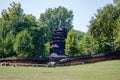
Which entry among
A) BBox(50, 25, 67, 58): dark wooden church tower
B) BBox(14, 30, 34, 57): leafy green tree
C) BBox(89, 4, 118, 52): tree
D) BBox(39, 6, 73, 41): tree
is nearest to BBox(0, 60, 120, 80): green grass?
BBox(89, 4, 118, 52): tree

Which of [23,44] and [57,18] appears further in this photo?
[57,18]

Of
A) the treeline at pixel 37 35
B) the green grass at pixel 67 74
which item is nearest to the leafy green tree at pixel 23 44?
the treeline at pixel 37 35

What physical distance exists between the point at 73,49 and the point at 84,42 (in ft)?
42.1

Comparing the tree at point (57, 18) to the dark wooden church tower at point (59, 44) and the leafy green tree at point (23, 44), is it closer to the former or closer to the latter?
the dark wooden church tower at point (59, 44)

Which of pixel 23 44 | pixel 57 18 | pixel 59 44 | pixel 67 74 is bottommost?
pixel 67 74

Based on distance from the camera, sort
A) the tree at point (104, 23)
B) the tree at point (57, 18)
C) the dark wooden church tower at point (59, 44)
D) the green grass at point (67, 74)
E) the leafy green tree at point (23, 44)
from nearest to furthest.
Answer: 1. the green grass at point (67, 74)
2. the tree at point (104, 23)
3. the leafy green tree at point (23, 44)
4. the dark wooden church tower at point (59, 44)
5. the tree at point (57, 18)

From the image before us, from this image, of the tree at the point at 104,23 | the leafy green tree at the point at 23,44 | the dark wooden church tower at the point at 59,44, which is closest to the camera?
the tree at the point at 104,23

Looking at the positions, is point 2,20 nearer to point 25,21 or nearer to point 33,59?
point 25,21

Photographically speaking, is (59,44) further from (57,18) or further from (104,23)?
(57,18)

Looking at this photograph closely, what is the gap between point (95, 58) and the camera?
45.8 meters

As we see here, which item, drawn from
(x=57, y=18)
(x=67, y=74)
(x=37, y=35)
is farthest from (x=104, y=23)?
(x=57, y=18)

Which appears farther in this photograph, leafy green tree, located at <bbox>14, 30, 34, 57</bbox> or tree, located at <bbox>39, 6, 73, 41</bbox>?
tree, located at <bbox>39, 6, 73, 41</bbox>

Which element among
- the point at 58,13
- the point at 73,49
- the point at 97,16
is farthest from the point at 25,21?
the point at 58,13

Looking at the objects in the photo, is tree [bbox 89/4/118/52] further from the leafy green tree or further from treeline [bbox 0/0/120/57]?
the leafy green tree
